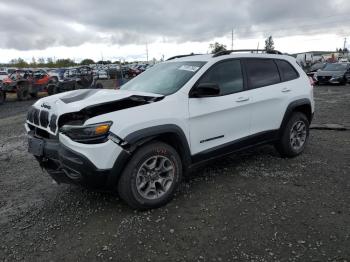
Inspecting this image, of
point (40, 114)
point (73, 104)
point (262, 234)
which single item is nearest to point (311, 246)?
point (262, 234)

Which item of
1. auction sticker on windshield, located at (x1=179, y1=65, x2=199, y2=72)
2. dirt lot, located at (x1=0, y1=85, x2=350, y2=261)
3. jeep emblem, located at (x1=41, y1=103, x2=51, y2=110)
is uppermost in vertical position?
auction sticker on windshield, located at (x1=179, y1=65, x2=199, y2=72)

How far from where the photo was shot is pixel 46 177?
4996 mm

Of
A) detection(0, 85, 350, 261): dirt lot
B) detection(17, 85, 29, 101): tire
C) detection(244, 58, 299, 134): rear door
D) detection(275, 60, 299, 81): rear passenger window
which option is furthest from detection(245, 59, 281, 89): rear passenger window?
detection(17, 85, 29, 101): tire

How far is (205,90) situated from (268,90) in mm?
1381

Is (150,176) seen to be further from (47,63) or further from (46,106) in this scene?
(47,63)

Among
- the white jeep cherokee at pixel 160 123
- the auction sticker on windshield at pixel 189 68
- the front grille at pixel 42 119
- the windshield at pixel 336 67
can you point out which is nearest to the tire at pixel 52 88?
the white jeep cherokee at pixel 160 123

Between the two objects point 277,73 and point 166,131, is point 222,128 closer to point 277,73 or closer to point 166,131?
point 166,131

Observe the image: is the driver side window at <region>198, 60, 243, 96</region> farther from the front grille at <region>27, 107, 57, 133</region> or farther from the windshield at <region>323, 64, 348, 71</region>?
the windshield at <region>323, 64, 348, 71</region>

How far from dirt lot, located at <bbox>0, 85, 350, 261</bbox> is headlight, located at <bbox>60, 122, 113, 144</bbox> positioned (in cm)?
93

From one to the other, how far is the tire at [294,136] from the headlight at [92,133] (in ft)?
10.0

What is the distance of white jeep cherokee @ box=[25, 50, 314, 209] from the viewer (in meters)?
3.40

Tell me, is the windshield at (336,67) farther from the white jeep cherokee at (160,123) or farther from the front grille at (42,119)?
the front grille at (42,119)

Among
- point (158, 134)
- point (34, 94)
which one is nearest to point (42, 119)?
point (158, 134)

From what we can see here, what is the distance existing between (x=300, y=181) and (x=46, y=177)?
363 centimetres
